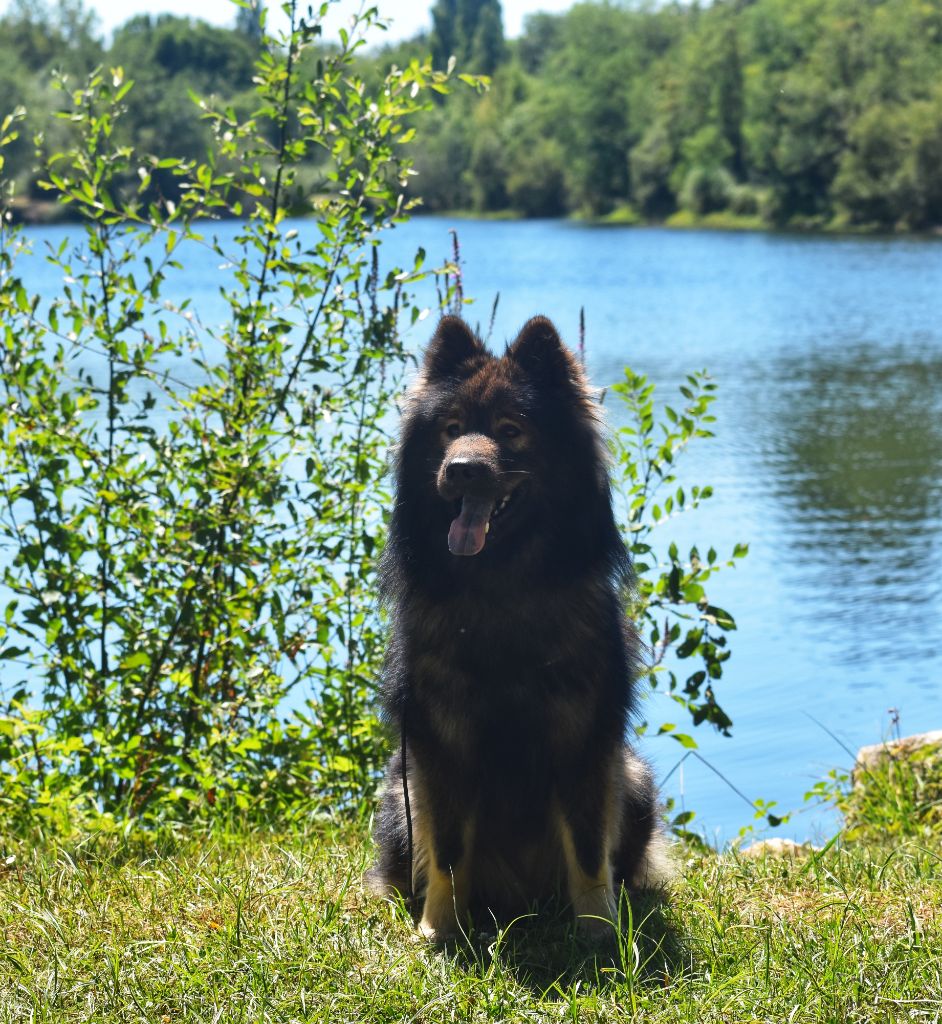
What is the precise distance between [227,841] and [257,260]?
2.62 metres

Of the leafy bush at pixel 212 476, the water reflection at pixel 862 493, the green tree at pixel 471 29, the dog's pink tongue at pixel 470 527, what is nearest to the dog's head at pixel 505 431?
the dog's pink tongue at pixel 470 527

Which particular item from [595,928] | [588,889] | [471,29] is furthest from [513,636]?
[471,29]

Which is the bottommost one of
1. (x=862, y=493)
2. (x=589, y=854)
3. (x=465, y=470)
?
(x=862, y=493)

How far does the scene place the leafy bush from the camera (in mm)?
5488

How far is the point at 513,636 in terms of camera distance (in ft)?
13.0

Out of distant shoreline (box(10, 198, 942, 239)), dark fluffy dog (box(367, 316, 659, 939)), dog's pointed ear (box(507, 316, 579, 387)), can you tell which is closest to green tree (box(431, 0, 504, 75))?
distant shoreline (box(10, 198, 942, 239))

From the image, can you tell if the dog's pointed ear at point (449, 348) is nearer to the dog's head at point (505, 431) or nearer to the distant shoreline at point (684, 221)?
the dog's head at point (505, 431)

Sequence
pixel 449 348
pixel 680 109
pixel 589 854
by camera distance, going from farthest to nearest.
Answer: pixel 680 109, pixel 449 348, pixel 589 854

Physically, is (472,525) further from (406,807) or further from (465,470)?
(406,807)

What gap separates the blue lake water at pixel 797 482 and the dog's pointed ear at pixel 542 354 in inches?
119

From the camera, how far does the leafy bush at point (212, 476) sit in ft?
18.0

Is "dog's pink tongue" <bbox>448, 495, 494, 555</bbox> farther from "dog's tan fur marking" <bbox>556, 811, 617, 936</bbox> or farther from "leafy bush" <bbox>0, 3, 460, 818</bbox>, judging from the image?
"leafy bush" <bbox>0, 3, 460, 818</bbox>

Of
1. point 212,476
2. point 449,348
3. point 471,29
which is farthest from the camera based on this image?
point 471,29

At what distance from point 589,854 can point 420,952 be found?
0.61 metres
